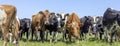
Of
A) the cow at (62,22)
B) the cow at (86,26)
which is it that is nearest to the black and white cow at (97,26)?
the cow at (86,26)

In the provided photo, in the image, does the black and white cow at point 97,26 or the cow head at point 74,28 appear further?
the black and white cow at point 97,26

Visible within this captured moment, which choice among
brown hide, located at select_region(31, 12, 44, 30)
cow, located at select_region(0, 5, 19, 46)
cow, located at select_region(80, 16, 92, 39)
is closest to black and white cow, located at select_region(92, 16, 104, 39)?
cow, located at select_region(80, 16, 92, 39)

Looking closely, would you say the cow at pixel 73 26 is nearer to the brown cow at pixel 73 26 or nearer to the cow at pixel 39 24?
the brown cow at pixel 73 26

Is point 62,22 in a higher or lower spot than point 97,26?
higher

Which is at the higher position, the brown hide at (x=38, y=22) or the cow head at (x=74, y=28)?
the brown hide at (x=38, y=22)

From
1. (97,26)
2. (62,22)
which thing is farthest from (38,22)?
(97,26)

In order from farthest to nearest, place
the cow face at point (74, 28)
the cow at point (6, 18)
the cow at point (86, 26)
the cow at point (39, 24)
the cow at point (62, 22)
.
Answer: the cow at point (86, 26), the cow at point (39, 24), the cow at point (62, 22), the cow face at point (74, 28), the cow at point (6, 18)

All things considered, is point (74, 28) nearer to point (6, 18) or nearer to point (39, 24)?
point (39, 24)

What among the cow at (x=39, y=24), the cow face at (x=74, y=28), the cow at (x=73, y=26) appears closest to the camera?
the cow face at (x=74, y=28)

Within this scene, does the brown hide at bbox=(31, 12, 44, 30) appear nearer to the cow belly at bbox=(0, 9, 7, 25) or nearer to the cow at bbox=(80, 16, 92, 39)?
the cow at bbox=(80, 16, 92, 39)

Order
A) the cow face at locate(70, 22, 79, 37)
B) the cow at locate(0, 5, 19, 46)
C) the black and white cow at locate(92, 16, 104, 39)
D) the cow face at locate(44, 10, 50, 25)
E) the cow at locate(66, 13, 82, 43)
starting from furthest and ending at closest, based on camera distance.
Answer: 1. the black and white cow at locate(92, 16, 104, 39)
2. the cow face at locate(44, 10, 50, 25)
3. the cow at locate(66, 13, 82, 43)
4. the cow face at locate(70, 22, 79, 37)
5. the cow at locate(0, 5, 19, 46)

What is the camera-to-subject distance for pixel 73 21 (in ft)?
80.1

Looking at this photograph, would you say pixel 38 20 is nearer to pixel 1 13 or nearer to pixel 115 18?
pixel 115 18

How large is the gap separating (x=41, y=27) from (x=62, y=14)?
2723 millimetres
